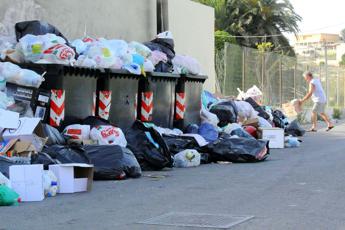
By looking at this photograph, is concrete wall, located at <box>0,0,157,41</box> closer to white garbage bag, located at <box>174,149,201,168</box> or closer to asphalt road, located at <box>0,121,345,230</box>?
white garbage bag, located at <box>174,149,201,168</box>

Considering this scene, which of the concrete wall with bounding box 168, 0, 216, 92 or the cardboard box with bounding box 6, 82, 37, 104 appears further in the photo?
the concrete wall with bounding box 168, 0, 216, 92

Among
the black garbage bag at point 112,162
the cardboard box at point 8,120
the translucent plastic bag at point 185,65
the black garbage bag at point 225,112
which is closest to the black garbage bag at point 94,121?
the black garbage bag at point 112,162

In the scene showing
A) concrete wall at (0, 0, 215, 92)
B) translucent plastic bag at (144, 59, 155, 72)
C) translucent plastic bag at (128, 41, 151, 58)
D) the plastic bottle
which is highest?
concrete wall at (0, 0, 215, 92)

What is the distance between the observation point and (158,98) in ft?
38.8

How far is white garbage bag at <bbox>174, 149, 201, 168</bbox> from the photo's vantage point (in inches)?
389

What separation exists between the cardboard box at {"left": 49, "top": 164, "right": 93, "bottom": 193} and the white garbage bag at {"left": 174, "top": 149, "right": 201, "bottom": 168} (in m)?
2.70

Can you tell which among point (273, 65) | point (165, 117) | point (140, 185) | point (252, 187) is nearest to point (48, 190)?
point (140, 185)

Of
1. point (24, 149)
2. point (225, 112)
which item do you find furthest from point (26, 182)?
point (225, 112)

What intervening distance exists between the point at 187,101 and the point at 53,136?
436 centimetres

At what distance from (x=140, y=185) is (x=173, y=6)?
392 inches

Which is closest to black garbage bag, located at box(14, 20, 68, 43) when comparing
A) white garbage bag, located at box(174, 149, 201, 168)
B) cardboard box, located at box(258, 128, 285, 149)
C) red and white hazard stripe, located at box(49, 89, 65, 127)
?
red and white hazard stripe, located at box(49, 89, 65, 127)

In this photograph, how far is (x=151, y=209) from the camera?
611 centimetres

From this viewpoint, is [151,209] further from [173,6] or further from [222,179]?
[173,6]

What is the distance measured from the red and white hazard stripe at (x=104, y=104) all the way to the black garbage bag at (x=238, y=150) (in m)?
1.74
